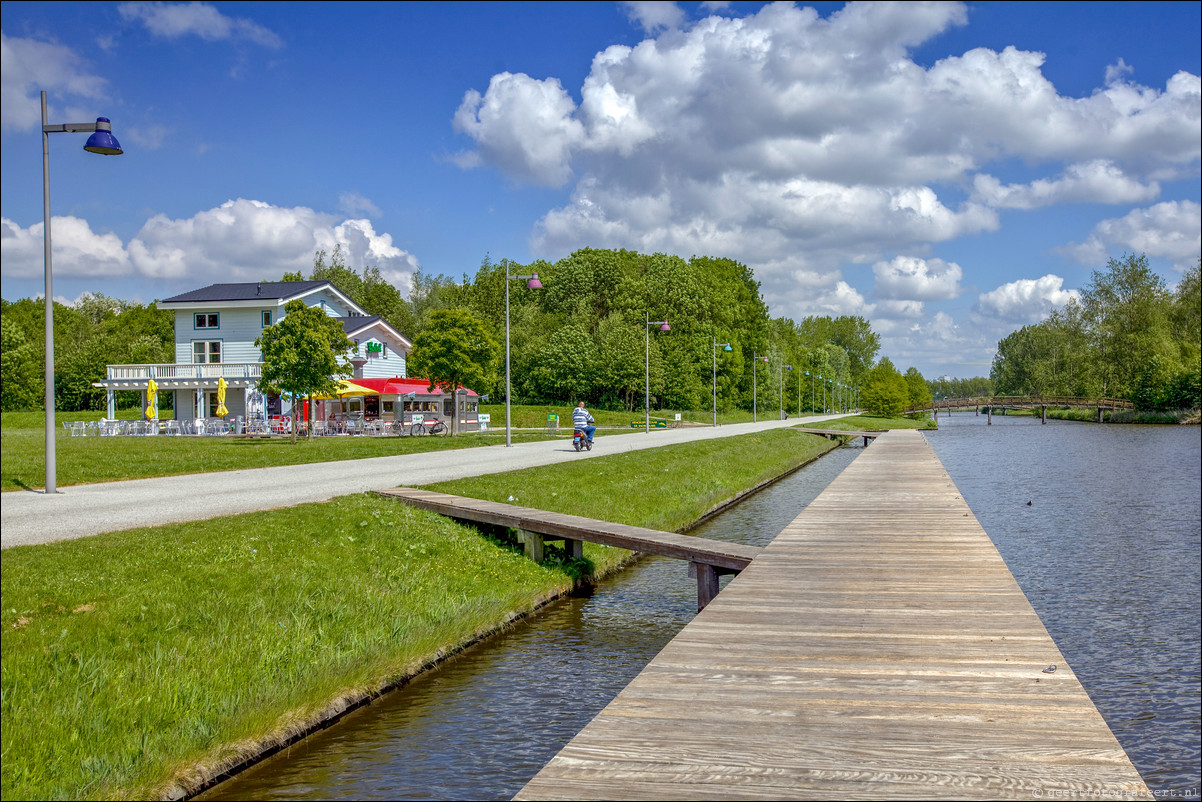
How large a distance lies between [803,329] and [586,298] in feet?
320

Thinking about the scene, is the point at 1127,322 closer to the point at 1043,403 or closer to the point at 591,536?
the point at 1043,403

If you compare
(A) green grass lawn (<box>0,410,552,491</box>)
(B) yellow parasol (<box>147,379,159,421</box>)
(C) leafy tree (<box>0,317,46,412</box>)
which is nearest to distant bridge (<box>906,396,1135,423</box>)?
(A) green grass lawn (<box>0,410,552,491</box>)

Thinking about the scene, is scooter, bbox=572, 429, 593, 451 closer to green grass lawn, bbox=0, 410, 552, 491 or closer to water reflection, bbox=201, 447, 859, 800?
green grass lawn, bbox=0, 410, 552, 491

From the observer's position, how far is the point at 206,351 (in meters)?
46.2

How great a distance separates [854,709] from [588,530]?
7952mm

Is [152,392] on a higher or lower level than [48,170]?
lower

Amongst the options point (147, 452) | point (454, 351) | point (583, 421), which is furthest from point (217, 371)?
point (147, 452)

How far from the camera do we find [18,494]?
3160 mm

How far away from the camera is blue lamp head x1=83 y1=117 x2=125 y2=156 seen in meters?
3.39

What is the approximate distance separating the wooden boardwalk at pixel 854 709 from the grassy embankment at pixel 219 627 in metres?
3.07

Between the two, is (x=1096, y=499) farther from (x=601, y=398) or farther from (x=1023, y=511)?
(x=601, y=398)

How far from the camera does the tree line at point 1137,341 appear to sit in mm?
90250

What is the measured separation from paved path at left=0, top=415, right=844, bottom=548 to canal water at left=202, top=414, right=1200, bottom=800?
3.13 m

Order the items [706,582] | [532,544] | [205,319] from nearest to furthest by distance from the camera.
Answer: [706,582], [532,544], [205,319]
